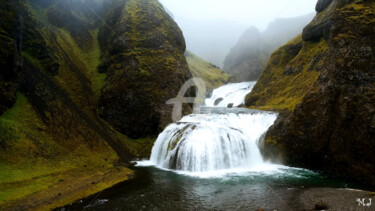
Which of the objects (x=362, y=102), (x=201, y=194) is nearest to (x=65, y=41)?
(x=201, y=194)

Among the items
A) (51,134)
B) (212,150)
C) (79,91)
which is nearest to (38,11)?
(79,91)

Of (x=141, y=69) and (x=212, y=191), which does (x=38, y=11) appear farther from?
(x=212, y=191)

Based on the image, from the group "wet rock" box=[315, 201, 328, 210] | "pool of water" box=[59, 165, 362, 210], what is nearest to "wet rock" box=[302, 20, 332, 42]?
"pool of water" box=[59, 165, 362, 210]

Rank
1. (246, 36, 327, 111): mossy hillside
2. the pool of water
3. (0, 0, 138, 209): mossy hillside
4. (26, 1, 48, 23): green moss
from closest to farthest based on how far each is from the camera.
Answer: the pool of water
(0, 0, 138, 209): mossy hillside
(246, 36, 327, 111): mossy hillside
(26, 1, 48, 23): green moss

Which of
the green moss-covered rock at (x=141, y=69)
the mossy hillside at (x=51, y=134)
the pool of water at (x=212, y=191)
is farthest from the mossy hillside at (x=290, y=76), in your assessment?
the mossy hillside at (x=51, y=134)

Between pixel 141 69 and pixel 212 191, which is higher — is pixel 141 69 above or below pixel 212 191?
above

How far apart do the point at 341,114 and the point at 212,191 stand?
13.9 metres

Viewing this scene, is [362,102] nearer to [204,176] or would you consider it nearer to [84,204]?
[204,176]

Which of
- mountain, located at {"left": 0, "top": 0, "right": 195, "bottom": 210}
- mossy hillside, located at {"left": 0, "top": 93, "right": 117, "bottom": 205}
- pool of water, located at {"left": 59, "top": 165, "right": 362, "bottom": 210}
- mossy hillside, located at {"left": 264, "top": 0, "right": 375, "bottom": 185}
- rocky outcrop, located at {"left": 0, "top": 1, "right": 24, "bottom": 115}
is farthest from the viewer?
rocky outcrop, located at {"left": 0, "top": 1, "right": 24, "bottom": 115}

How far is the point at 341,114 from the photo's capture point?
21.0 meters

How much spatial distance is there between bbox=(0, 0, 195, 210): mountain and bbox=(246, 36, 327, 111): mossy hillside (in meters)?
16.4

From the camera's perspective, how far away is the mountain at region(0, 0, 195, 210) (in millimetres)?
20422

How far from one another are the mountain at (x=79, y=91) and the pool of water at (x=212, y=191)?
261cm

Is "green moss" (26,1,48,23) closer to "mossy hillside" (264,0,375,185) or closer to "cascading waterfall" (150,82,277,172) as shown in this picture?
"cascading waterfall" (150,82,277,172)
